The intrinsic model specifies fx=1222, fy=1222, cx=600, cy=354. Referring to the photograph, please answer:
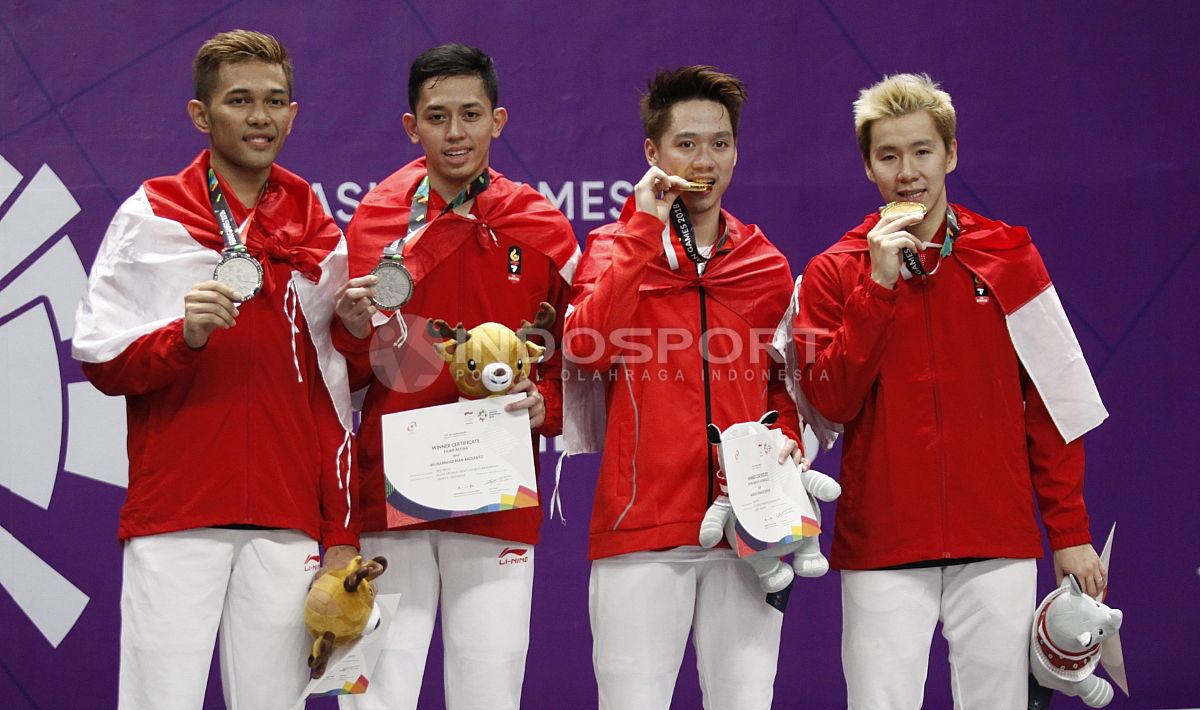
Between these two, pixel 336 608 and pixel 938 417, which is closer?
pixel 336 608

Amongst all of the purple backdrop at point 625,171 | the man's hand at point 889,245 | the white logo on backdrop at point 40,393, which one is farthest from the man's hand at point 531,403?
the white logo on backdrop at point 40,393

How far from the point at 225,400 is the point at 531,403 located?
663mm

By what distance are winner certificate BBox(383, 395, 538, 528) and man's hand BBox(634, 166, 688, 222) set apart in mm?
518

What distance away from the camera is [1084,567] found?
9.36 ft

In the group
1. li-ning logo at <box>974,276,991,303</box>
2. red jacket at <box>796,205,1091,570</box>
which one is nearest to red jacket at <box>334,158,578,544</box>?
red jacket at <box>796,205,1091,570</box>

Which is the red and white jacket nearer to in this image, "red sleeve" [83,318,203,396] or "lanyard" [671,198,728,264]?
"red sleeve" [83,318,203,396]

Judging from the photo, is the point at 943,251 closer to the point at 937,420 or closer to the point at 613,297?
the point at 937,420

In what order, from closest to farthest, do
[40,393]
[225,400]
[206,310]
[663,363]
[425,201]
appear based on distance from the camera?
[206,310]
[225,400]
[663,363]
[425,201]
[40,393]

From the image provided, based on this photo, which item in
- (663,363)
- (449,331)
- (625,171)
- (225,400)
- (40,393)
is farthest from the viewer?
(625,171)

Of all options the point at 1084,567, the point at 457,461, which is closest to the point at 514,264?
the point at 457,461

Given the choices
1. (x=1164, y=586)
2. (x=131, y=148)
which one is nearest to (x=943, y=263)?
(x=1164, y=586)

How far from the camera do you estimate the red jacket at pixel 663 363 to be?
108 inches

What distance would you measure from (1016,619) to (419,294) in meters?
1.57

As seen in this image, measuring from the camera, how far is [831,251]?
300cm
